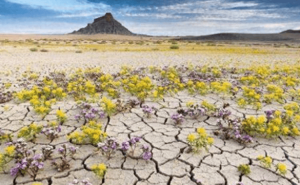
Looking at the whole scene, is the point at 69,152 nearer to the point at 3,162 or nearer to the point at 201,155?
the point at 3,162

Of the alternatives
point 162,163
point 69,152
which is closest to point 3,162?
point 69,152

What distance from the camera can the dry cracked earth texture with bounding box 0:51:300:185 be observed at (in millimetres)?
3494

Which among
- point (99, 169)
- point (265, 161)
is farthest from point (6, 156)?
point (265, 161)

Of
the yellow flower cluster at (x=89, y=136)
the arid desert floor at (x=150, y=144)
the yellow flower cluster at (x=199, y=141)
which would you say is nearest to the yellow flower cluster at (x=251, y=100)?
the arid desert floor at (x=150, y=144)

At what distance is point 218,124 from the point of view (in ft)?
16.7

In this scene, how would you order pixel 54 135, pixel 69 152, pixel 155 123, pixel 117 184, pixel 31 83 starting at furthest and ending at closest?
1. pixel 31 83
2. pixel 155 123
3. pixel 54 135
4. pixel 69 152
5. pixel 117 184

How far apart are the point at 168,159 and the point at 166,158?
4cm

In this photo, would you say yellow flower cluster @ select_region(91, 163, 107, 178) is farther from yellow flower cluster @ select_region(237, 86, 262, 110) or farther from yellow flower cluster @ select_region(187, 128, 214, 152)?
yellow flower cluster @ select_region(237, 86, 262, 110)

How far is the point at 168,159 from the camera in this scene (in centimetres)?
400

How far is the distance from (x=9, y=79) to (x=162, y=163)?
853 centimetres

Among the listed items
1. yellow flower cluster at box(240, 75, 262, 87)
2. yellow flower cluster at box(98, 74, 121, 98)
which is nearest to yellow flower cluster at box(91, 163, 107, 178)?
yellow flower cluster at box(98, 74, 121, 98)

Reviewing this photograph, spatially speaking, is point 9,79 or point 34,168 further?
→ point 9,79

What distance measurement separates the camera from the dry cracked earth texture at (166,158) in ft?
11.5

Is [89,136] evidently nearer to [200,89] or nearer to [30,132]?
[30,132]
